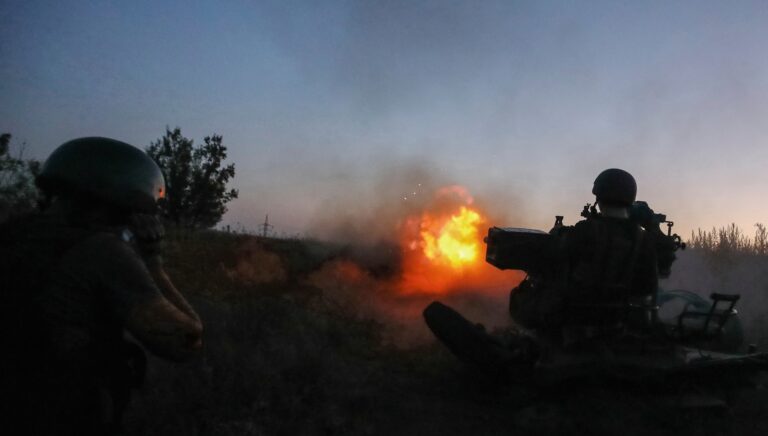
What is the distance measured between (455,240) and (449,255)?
47 centimetres

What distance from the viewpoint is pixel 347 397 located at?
24.6 ft

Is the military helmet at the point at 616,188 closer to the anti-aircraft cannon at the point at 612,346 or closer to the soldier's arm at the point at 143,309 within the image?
the anti-aircraft cannon at the point at 612,346

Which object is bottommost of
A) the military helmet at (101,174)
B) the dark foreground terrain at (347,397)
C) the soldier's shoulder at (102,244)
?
the dark foreground terrain at (347,397)

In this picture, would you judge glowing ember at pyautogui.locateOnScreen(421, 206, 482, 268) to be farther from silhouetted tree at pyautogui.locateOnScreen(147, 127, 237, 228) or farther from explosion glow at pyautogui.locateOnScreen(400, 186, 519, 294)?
silhouetted tree at pyautogui.locateOnScreen(147, 127, 237, 228)

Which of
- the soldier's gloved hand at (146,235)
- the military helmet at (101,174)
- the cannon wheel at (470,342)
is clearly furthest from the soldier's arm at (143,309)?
the cannon wheel at (470,342)

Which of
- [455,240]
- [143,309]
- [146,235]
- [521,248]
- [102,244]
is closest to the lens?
[143,309]

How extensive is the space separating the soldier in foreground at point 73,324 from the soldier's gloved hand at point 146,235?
0.57 feet

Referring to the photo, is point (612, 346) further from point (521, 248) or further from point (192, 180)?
point (192, 180)

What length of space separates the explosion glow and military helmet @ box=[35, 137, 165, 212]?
13680 millimetres

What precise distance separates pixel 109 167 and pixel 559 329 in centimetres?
638

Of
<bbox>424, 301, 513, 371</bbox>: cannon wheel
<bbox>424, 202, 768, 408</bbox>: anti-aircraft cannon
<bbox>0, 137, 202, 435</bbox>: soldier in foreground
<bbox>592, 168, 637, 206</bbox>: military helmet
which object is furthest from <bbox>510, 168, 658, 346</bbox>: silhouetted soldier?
<bbox>0, 137, 202, 435</bbox>: soldier in foreground

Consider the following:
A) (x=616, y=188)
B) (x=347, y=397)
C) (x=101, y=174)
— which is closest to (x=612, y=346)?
(x=616, y=188)

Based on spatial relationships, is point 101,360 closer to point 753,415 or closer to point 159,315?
point 159,315

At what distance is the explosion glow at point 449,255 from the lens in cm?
1634
